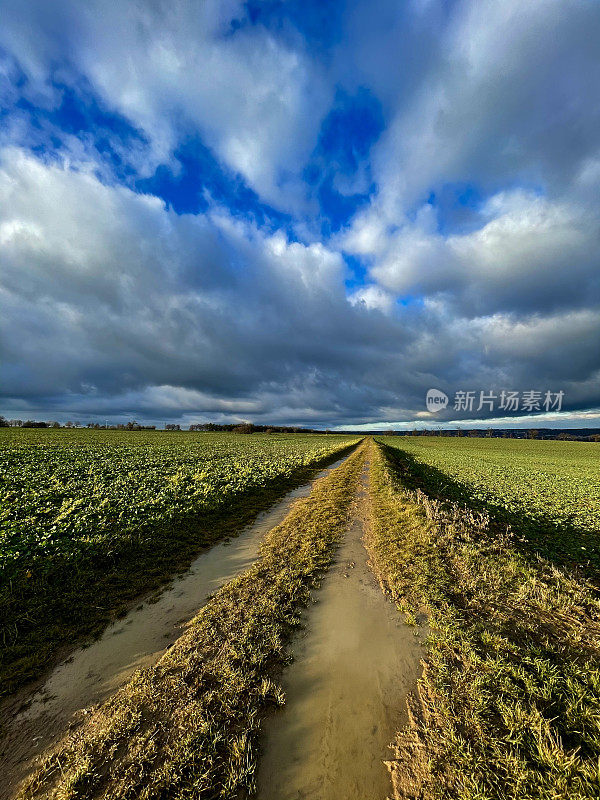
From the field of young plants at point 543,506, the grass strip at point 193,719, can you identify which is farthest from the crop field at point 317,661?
the field of young plants at point 543,506

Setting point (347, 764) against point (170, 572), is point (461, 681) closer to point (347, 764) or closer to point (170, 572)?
point (347, 764)

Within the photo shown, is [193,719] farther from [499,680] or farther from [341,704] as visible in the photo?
[499,680]

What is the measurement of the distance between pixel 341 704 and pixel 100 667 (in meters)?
4.66

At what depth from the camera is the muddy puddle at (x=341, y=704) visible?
12.9 ft

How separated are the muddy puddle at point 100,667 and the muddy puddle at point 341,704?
299cm

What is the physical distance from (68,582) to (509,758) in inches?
406

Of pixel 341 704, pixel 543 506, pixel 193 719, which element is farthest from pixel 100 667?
pixel 543 506

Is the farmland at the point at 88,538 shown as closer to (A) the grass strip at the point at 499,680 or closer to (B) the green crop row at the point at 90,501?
(B) the green crop row at the point at 90,501

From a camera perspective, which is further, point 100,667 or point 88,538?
point 88,538

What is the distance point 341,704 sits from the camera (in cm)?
497

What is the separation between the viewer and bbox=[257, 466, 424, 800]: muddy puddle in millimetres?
3918

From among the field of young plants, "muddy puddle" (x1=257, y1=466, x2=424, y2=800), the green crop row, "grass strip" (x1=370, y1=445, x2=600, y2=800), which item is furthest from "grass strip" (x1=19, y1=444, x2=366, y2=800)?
the field of young plants

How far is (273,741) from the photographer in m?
4.36

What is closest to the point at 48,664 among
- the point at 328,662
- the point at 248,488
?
the point at 328,662
